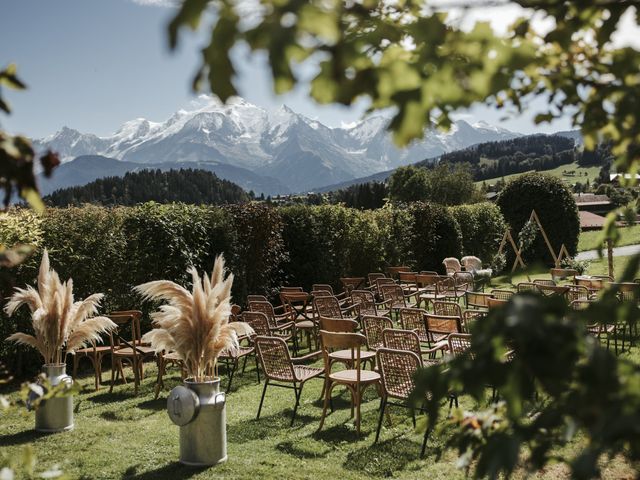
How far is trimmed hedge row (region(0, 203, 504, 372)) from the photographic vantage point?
9789 mm

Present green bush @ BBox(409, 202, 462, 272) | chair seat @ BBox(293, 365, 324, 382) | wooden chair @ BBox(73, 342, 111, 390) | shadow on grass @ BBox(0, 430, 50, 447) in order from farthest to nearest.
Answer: green bush @ BBox(409, 202, 462, 272) < wooden chair @ BBox(73, 342, 111, 390) < chair seat @ BBox(293, 365, 324, 382) < shadow on grass @ BBox(0, 430, 50, 447)

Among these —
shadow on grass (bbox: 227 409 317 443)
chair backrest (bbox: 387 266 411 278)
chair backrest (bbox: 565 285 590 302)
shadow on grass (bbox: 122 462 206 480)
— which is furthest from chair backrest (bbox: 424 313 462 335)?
chair backrest (bbox: 387 266 411 278)

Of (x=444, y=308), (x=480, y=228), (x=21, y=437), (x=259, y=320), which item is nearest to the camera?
(x=21, y=437)

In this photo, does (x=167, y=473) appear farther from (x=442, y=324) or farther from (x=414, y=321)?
(x=414, y=321)

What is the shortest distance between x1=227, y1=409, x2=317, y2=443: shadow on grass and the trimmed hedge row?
2686mm

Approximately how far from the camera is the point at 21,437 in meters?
6.33

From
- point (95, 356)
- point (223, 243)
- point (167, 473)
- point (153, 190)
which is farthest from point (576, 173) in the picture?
point (167, 473)

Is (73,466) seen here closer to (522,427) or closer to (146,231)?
(522,427)

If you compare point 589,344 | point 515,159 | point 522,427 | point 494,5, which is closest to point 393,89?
point 494,5

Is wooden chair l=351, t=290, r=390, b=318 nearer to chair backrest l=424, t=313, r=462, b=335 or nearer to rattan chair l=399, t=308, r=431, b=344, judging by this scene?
rattan chair l=399, t=308, r=431, b=344

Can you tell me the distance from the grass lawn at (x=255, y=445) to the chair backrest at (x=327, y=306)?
→ 6.78 ft

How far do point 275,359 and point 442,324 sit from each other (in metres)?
2.09

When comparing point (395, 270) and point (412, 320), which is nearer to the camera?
point (412, 320)

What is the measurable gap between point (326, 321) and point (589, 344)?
606 cm
